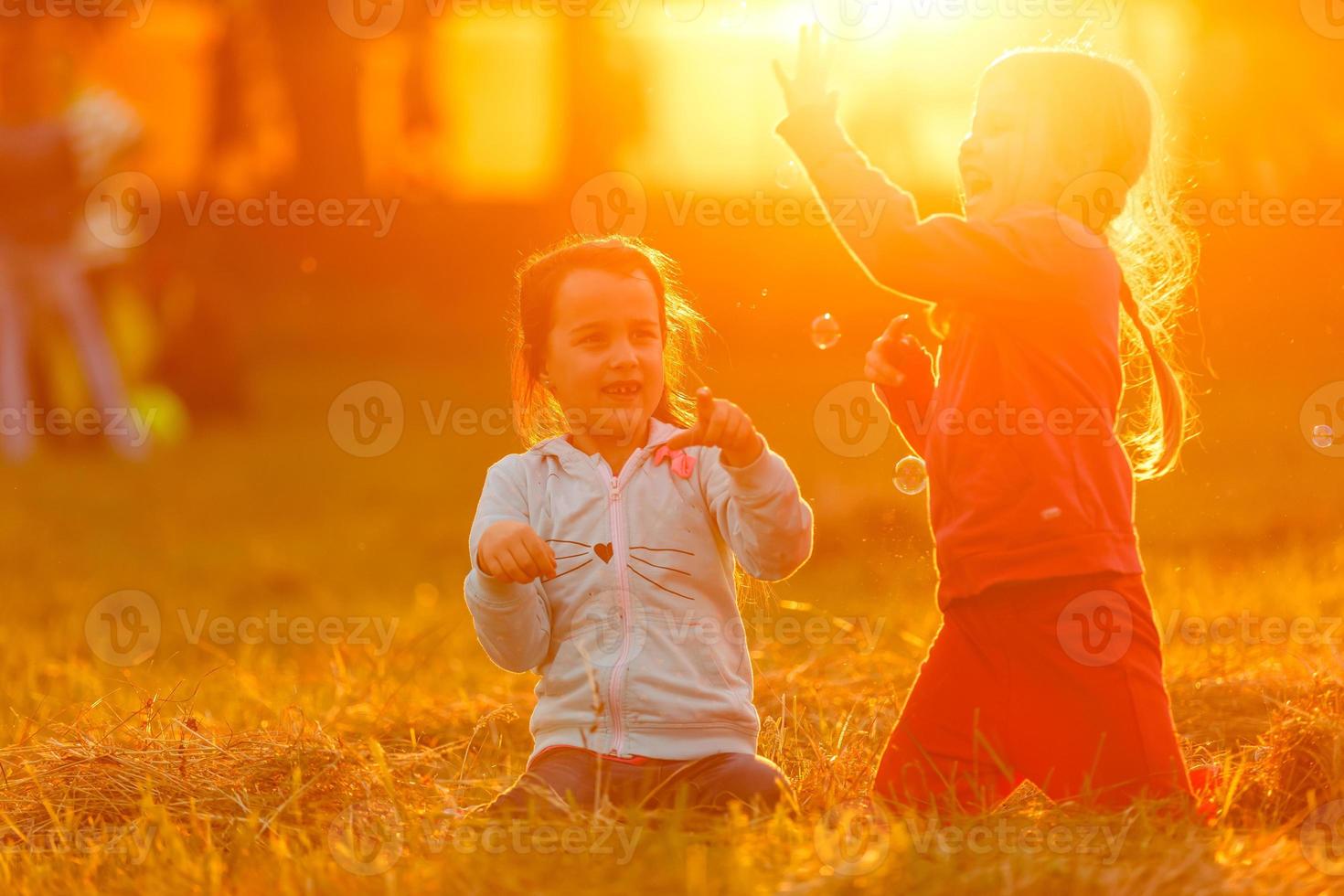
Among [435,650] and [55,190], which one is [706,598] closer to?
[435,650]

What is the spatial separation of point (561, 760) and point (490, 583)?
14.6 inches

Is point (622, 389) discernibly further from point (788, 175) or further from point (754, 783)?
point (754, 783)

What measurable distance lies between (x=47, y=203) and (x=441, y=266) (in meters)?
6.89

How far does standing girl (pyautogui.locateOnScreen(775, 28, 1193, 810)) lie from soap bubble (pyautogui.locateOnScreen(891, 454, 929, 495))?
0.16m

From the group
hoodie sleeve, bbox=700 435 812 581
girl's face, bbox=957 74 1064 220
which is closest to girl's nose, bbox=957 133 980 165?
girl's face, bbox=957 74 1064 220

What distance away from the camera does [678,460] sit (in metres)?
3.21

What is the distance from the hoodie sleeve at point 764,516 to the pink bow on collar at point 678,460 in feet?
0.23

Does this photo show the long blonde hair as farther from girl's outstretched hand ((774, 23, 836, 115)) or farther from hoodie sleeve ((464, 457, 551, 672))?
hoodie sleeve ((464, 457, 551, 672))

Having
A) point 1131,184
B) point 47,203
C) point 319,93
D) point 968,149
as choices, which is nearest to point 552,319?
point 968,149

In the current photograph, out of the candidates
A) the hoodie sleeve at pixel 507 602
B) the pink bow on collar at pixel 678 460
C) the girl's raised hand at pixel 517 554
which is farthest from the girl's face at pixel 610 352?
the girl's raised hand at pixel 517 554

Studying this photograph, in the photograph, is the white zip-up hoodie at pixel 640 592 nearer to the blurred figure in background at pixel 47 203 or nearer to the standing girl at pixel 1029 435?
the standing girl at pixel 1029 435

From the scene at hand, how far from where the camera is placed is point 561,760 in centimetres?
311

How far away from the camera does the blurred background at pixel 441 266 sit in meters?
5.07

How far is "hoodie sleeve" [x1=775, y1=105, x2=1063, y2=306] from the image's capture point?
9.87 feet
